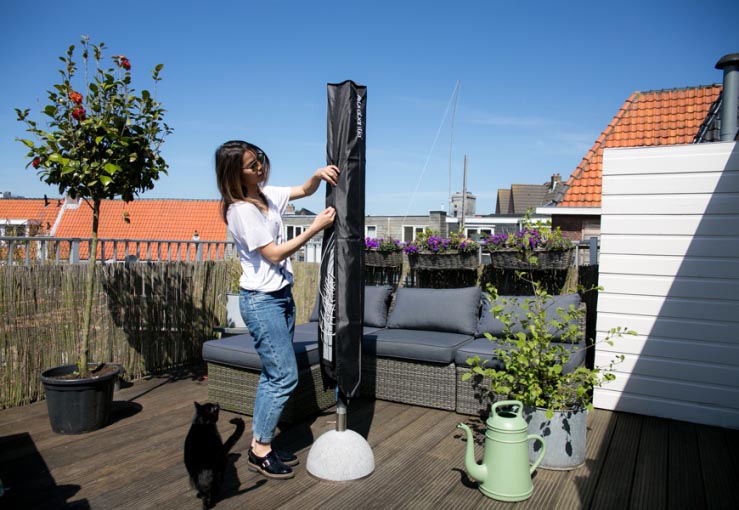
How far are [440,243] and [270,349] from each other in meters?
2.52

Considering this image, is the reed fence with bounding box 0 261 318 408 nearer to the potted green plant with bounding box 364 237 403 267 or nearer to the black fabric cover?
the potted green plant with bounding box 364 237 403 267

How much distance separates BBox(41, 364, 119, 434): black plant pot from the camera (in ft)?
9.80

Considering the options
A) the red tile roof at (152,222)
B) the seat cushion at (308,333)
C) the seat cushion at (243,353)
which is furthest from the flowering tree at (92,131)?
the red tile roof at (152,222)

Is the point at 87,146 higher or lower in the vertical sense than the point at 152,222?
lower

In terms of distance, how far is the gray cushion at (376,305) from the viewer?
4.34 metres

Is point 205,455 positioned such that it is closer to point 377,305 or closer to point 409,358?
point 409,358

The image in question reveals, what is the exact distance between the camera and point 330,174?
2361 mm

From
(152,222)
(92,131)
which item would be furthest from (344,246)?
(152,222)

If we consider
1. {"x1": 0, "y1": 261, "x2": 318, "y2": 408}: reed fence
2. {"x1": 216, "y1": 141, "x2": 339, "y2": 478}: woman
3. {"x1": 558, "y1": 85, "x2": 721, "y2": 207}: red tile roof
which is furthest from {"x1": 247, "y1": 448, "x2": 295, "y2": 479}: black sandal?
{"x1": 558, "y1": 85, "x2": 721, "y2": 207}: red tile roof

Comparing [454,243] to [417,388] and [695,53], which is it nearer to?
[417,388]

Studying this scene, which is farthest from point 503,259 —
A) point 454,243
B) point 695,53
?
point 695,53

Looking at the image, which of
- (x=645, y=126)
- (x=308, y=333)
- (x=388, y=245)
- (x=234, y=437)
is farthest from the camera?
(x=645, y=126)

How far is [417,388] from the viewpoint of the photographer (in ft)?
11.9

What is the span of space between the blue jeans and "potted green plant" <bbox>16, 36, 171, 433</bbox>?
1.32m
